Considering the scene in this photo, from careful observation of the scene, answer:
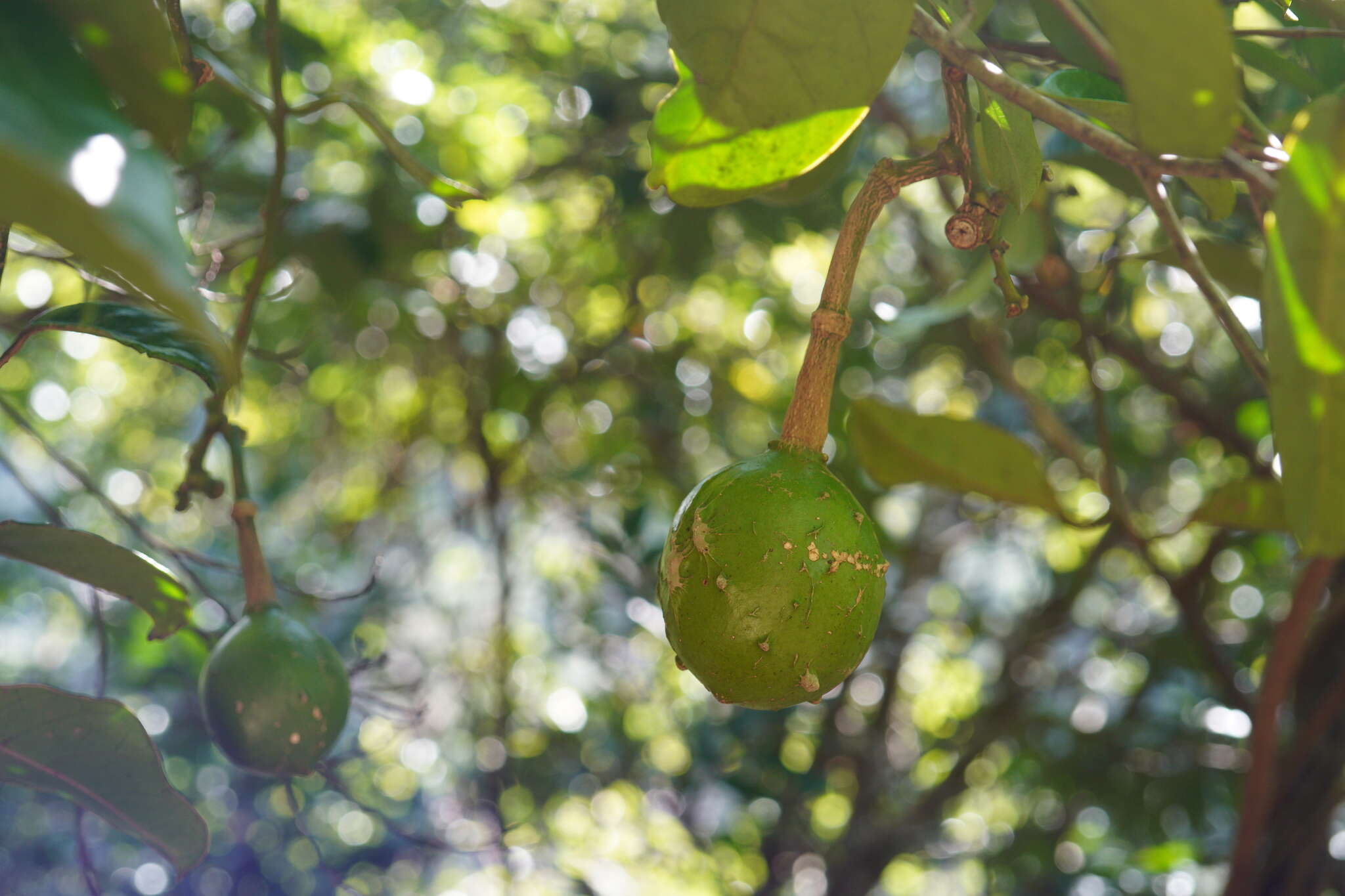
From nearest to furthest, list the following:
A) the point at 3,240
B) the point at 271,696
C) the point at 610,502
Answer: the point at 3,240 < the point at 271,696 < the point at 610,502

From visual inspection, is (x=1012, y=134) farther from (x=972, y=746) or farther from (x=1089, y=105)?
(x=972, y=746)

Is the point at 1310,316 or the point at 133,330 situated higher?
the point at 1310,316

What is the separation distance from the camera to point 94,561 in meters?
0.91

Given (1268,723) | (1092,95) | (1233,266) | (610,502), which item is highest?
(1092,95)

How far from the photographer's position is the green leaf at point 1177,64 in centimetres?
62

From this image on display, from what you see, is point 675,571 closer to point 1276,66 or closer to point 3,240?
point 3,240

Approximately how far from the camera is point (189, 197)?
6.14 ft

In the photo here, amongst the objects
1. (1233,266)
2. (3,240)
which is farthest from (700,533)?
(1233,266)

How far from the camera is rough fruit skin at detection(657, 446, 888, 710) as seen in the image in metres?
0.71

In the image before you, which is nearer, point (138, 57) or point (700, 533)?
point (138, 57)

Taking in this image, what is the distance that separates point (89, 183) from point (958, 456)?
0.96 metres

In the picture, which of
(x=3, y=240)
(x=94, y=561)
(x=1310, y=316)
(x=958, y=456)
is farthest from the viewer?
(x=958, y=456)

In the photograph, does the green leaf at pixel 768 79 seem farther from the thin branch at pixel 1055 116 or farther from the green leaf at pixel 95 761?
the green leaf at pixel 95 761

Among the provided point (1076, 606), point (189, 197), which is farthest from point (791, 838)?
point (189, 197)
